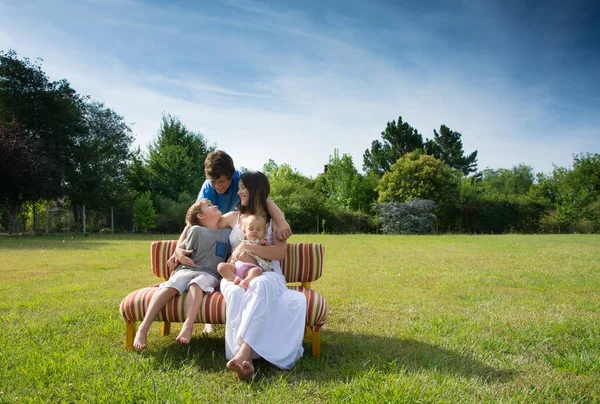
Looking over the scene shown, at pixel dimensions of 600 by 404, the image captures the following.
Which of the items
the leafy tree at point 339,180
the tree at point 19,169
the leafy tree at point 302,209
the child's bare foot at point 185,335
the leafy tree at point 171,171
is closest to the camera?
the child's bare foot at point 185,335

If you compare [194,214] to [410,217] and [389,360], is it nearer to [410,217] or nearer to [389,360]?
[389,360]

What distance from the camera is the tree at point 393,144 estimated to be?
4356 centimetres

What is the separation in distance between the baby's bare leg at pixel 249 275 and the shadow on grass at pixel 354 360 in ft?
1.93

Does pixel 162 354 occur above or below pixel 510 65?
below

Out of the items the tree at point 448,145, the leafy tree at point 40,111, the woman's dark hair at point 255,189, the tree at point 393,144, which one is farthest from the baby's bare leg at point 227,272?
the tree at point 448,145

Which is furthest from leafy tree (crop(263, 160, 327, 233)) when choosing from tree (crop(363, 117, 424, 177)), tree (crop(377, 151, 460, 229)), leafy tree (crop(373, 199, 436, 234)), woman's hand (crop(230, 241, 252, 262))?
woman's hand (crop(230, 241, 252, 262))

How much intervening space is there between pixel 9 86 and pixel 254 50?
20248 millimetres

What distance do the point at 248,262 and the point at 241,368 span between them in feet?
3.23

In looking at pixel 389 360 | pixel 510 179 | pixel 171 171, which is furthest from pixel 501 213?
pixel 510 179

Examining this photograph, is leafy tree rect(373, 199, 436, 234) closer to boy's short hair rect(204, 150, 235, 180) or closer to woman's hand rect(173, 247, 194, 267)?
boy's short hair rect(204, 150, 235, 180)

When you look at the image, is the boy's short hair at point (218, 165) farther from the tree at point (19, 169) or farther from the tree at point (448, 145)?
the tree at point (448, 145)

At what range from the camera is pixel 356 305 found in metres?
5.82

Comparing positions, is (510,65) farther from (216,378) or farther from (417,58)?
(216,378)

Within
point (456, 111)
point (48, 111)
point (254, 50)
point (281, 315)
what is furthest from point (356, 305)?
point (48, 111)
